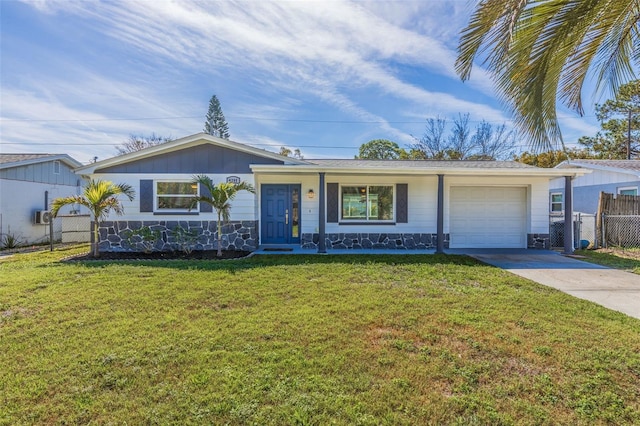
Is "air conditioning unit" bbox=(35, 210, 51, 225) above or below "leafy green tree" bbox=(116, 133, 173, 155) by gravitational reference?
below

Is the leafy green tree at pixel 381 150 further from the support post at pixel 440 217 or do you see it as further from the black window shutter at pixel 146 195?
the black window shutter at pixel 146 195

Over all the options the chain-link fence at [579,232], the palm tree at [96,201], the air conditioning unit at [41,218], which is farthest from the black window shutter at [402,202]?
the air conditioning unit at [41,218]

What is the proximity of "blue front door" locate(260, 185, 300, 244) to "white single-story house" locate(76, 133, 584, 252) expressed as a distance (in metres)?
0.03

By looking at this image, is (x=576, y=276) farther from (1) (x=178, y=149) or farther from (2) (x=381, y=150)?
(2) (x=381, y=150)

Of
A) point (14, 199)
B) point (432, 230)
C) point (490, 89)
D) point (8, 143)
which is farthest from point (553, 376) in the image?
point (8, 143)

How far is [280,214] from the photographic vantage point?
10914 millimetres

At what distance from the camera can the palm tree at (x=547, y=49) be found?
9.80 ft

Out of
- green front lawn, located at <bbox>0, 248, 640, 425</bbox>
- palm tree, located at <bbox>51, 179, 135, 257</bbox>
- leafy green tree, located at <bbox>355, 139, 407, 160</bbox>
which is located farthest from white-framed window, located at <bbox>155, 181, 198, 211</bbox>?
leafy green tree, located at <bbox>355, 139, 407, 160</bbox>

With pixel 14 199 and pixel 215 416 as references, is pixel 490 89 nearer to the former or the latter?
pixel 215 416

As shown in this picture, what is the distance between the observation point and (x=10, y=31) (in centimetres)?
818

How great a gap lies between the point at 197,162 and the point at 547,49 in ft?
30.3

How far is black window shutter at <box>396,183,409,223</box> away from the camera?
1057 cm

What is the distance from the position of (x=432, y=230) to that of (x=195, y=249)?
7757 mm

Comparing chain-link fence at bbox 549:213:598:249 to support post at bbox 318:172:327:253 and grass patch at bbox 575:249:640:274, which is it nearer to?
grass patch at bbox 575:249:640:274
